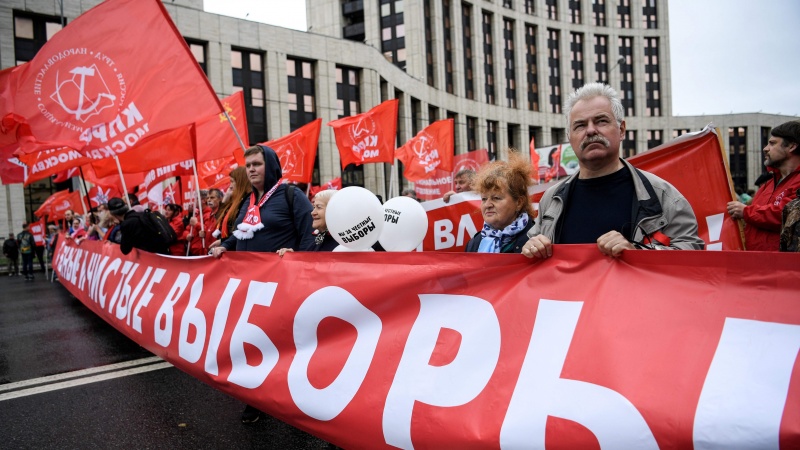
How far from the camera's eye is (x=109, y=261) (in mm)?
6945

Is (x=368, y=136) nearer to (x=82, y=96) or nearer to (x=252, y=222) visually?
(x=82, y=96)

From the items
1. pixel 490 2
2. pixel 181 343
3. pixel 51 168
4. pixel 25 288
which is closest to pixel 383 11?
pixel 490 2

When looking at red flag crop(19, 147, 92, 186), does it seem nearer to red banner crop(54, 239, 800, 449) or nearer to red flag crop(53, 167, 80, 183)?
red flag crop(53, 167, 80, 183)

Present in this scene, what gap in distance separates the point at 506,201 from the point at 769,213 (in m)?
1.90

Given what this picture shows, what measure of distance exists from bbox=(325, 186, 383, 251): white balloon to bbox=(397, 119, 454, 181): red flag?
34.6 ft

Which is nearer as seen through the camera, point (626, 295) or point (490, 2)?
point (626, 295)

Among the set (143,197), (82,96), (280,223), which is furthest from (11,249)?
(280,223)

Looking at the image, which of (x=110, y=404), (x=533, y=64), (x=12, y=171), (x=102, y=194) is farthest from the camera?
(x=533, y=64)

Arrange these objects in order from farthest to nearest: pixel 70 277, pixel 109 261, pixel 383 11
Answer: pixel 383 11 < pixel 70 277 < pixel 109 261

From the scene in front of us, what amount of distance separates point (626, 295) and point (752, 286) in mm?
370

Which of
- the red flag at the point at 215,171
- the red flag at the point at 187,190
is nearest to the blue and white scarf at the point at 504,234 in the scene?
the red flag at the point at 187,190

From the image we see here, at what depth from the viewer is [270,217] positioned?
12.9ft

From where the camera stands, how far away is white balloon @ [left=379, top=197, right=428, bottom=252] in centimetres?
349

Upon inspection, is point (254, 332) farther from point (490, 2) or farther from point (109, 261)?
point (490, 2)
